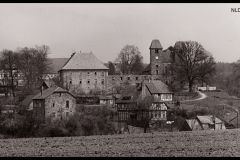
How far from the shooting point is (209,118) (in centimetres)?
4594

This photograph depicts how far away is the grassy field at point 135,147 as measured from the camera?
20.9 m

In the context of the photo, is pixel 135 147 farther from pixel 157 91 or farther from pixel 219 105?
pixel 157 91

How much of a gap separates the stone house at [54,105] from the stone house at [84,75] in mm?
13650

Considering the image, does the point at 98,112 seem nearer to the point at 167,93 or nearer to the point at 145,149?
the point at 167,93

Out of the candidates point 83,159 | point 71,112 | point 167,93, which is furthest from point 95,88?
point 83,159

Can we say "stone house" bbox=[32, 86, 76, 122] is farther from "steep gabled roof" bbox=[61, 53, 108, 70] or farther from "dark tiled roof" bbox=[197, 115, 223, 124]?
"steep gabled roof" bbox=[61, 53, 108, 70]

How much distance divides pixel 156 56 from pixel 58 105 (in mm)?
29826

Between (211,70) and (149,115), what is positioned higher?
(211,70)

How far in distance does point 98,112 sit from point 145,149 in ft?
82.5

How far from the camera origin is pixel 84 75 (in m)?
65.4

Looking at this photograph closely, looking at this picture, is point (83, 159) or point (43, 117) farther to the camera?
point (43, 117)

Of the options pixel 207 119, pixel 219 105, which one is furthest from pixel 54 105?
pixel 219 105

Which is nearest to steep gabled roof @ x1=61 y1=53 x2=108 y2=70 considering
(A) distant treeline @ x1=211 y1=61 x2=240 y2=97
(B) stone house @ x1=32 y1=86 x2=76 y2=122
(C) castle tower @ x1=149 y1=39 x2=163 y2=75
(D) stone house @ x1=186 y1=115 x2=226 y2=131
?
(C) castle tower @ x1=149 y1=39 x2=163 y2=75

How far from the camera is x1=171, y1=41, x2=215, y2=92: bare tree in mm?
65812
